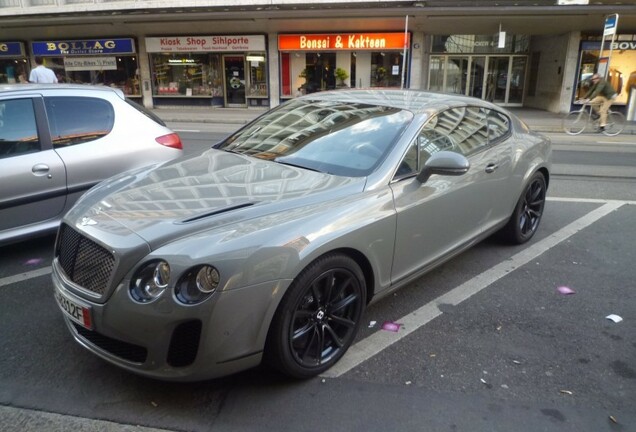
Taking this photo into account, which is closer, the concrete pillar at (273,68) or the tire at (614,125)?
the tire at (614,125)

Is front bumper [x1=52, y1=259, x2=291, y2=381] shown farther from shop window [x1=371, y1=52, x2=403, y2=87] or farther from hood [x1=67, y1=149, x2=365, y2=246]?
shop window [x1=371, y1=52, x2=403, y2=87]

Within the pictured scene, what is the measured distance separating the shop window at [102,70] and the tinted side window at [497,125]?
→ 22235 millimetres

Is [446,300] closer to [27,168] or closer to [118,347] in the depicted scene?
[118,347]

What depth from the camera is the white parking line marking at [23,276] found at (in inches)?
156

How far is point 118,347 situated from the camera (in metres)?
2.46

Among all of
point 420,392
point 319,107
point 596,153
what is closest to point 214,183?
point 319,107

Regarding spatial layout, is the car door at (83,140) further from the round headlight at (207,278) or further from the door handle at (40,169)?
the round headlight at (207,278)

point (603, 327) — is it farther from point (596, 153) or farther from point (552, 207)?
point (596, 153)

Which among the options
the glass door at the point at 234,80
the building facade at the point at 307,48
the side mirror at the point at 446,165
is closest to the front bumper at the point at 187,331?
the side mirror at the point at 446,165

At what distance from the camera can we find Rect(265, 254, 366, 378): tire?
2.53 metres

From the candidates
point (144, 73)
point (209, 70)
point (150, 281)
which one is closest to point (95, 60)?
point (144, 73)

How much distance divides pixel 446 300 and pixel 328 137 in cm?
157

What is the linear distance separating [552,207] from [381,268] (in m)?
4.21

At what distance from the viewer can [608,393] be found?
2.72 m
